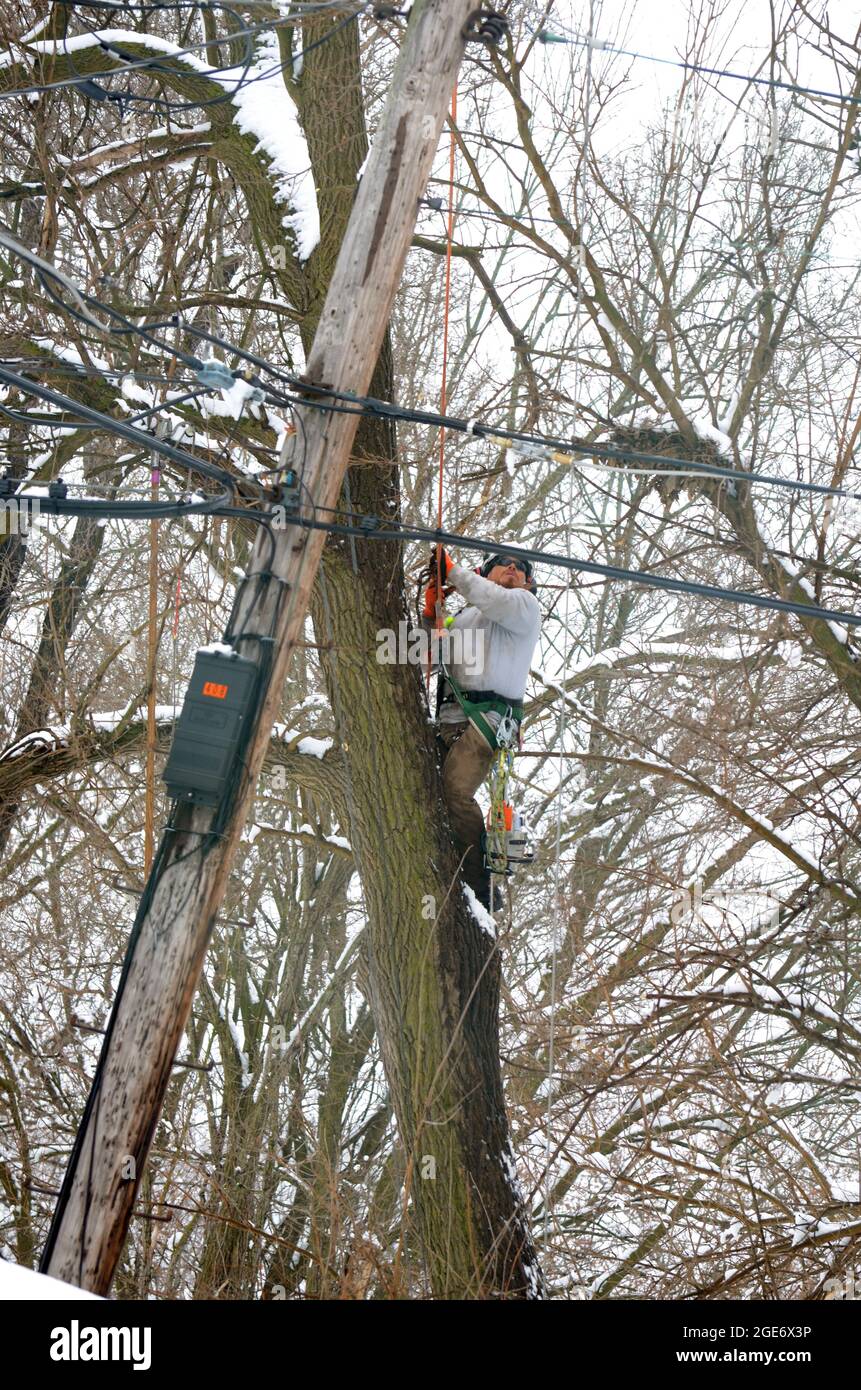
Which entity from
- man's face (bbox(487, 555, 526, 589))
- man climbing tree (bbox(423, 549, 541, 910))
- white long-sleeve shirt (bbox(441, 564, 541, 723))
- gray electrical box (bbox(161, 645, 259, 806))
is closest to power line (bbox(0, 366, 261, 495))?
gray electrical box (bbox(161, 645, 259, 806))

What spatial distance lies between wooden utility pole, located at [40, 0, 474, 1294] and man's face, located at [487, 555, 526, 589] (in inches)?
68.4

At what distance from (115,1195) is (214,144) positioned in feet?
18.0

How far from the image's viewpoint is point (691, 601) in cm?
1415

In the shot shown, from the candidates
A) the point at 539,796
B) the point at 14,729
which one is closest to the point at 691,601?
the point at 539,796

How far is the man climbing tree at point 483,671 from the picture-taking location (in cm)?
654

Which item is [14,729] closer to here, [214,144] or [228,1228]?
[228,1228]

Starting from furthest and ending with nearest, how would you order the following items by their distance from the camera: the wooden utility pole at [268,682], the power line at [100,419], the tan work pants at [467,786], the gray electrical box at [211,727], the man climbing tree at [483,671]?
the tan work pants at [467,786] < the man climbing tree at [483,671] < the gray electrical box at [211,727] < the wooden utility pole at [268,682] < the power line at [100,419]

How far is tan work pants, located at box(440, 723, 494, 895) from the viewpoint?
683 cm

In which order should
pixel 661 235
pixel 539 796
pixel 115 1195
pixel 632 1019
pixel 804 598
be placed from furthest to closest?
pixel 539 796
pixel 632 1019
pixel 661 235
pixel 804 598
pixel 115 1195

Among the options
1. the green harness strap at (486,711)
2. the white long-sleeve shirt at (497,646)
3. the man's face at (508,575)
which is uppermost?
the man's face at (508,575)

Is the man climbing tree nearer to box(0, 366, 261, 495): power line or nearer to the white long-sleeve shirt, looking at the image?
the white long-sleeve shirt

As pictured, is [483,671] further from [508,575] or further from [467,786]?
[467,786]

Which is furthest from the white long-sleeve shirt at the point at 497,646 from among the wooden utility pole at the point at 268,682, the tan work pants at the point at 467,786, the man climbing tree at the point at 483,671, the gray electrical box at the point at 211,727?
the gray electrical box at the point at 211,727

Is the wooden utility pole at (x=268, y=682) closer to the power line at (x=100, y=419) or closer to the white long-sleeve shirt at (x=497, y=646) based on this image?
the power line at (x=100, y=419)
